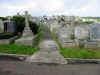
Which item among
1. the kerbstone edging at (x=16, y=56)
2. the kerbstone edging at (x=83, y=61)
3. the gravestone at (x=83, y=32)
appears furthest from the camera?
the gravestone at (x=83, y=32)

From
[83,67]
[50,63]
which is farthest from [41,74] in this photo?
[83,67]

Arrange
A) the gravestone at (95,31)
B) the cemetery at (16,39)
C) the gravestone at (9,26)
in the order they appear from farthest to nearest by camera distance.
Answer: the gravestone at (9,26) < the gravestone at (95,31) < the cemetery at (16,39)

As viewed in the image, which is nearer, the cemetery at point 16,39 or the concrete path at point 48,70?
the concrete path at point 48,70

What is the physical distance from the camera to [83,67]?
530 cm

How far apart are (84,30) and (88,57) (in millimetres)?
4522

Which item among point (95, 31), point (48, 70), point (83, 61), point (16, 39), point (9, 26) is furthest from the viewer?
point (9, 26)

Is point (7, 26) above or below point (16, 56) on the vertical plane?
above

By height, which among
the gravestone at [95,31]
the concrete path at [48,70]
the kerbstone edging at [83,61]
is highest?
the gravestone at [95,31]

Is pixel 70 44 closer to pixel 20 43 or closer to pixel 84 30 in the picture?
pixel 84 30

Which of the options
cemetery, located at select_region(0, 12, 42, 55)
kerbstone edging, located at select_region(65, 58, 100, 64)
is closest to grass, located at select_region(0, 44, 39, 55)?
cemetery, located at select_region(0, 12, 42, 55)

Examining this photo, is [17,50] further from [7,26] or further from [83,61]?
[7,26]

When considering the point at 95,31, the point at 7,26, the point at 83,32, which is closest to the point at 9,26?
the point at 7,26

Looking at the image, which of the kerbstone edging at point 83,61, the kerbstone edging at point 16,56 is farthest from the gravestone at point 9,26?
the kerbstone edging at point 83,61

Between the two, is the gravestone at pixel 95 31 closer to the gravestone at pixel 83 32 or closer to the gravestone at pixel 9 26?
the gravestone at pixel 83 32
